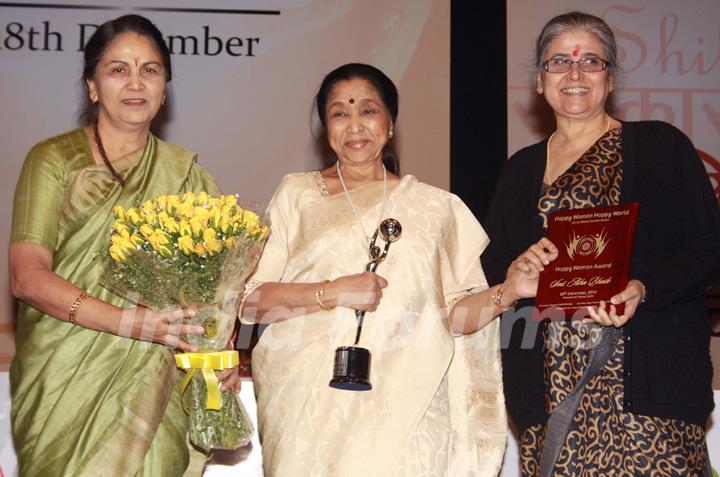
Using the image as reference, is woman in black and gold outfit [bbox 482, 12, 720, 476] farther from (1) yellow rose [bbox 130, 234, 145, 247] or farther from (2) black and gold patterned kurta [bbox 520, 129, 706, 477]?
(1) yellow rose [bbox 130, 234, 145, 247]

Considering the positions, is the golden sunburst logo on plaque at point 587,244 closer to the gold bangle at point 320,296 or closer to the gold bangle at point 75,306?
the gold bangle at point 320,296

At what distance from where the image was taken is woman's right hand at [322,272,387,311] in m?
3.15

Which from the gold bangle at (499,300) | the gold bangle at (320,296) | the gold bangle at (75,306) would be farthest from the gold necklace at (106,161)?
the gold bangle at (499,300)

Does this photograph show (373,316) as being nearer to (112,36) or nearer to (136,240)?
(136,240)

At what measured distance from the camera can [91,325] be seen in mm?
2988

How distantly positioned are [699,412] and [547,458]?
0.43 metres

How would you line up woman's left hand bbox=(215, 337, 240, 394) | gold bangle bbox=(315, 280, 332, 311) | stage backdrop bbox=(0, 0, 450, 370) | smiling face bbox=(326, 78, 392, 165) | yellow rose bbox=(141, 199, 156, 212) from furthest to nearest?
stage backdrop bbox=(0, 0, 450, 370), smiling face bbox=(326, 78, 392, 165), gold bangle bbox=(315, 280, 332, 311), woman's left hand bbox=(215, 337, 240, 394), yellow rose bbox=(141, 199, 156, 212)

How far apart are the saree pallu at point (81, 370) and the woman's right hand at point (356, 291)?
1.64ft

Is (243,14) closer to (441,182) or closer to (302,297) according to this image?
(441,182)

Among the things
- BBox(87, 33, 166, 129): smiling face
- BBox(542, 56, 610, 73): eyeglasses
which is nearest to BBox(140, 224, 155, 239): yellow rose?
BBox(87, 33, 166, 129): smiling face

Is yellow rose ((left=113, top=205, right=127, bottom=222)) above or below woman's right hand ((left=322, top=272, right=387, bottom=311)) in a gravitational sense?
above

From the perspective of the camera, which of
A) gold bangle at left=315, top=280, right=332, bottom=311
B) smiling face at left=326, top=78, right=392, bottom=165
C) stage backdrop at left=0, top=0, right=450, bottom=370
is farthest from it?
stage backdrop at left=0, top=0, right=450, bottom=370

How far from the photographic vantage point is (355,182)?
3484 millimetres

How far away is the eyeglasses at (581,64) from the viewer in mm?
3230
